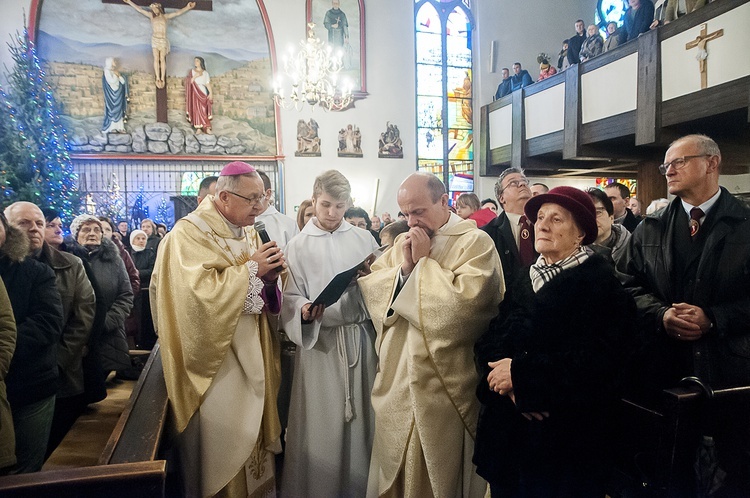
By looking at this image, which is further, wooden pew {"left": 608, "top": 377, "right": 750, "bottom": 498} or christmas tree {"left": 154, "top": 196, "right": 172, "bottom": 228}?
christmas tree {"left": 154, "top": 196, "right": 172, "bottom": 228}

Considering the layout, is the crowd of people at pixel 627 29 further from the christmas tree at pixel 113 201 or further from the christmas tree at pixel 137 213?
→ the christmas tree at pixel 113 201

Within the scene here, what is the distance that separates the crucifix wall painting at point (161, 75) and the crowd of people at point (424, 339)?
11198 millimetres

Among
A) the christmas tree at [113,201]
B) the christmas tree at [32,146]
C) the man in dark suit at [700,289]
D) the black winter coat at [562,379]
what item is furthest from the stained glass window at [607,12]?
the black winter coat at [562,379]

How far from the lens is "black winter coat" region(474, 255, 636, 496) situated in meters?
1.78

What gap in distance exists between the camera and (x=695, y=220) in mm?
2449

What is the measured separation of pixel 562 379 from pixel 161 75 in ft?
46.0

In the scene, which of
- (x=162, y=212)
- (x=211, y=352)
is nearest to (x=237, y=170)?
(x=211, y=352)

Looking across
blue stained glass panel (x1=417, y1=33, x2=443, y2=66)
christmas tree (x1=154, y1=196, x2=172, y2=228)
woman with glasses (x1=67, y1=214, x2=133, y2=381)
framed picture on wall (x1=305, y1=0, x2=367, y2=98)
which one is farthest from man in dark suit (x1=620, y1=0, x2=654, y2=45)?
christmas tree (x1=154, y1=196, x2=172, y2=228)

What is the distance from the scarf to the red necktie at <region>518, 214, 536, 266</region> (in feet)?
4.55

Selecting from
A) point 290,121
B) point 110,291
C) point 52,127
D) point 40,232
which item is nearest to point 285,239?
point 110,291

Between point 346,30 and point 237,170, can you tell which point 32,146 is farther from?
point 237,170

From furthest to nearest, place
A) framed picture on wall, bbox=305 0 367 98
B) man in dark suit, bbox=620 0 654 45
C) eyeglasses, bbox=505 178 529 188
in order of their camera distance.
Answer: framed picture on wall, bbox=305 0 367 98, man in dark suit, bbox=620 0 654 45, eyeglasses, bbox=505 178 529 188

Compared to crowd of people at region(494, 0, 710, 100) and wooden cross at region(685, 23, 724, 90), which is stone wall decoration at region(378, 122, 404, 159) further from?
wooden cross at region(685, 23, 724, 90)

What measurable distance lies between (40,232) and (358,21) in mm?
12951
